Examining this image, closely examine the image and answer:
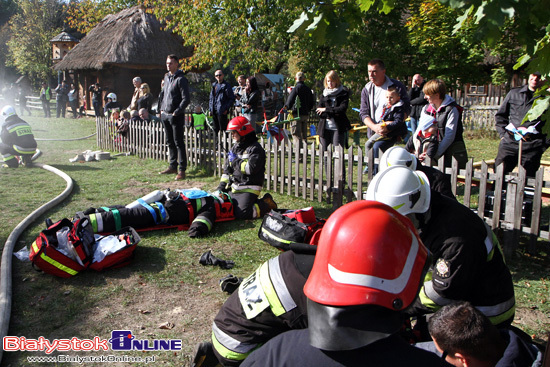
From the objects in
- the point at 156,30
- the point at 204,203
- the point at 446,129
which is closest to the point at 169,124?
the point at 204,203

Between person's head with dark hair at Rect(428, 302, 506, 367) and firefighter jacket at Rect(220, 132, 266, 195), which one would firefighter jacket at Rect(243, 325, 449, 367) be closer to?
person's head with dark hair at Rect(428, 302, 506, 367)

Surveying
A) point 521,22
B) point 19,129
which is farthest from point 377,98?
point 19,129

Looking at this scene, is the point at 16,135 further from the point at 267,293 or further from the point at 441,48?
the point at 441,48

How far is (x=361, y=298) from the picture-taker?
129 cm

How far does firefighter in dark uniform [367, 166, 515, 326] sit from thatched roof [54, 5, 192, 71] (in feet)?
70.6

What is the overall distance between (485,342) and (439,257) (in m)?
0.55

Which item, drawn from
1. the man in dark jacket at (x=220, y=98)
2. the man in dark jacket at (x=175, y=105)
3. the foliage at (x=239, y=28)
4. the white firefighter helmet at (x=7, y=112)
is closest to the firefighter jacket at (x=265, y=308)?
the man in dark jacket at (x=175, y=105)

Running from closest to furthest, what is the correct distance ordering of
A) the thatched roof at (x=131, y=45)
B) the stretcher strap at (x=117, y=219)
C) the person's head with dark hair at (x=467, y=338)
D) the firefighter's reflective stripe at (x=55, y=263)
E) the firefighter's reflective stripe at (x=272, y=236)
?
the person's head with dark hair at (x=467, y=338)
the firefighter's reflective stripe at (x=55, y=263)
the firefighter's reflective stripe at (x=272, y=236)
the stretcher strap at (x=117, y=219)
the thatched roof at (x=131, y=45)

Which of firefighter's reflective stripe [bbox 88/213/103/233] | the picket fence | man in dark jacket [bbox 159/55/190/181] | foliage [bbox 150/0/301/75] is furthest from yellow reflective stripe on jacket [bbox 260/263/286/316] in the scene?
foliage [bbox 150/0/301/75]

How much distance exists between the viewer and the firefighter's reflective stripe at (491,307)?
277 cm

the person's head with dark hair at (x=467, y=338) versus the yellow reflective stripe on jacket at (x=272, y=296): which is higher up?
the yellow reflective stripe on jacket at (x=272, y=296)

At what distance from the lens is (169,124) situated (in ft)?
30.9

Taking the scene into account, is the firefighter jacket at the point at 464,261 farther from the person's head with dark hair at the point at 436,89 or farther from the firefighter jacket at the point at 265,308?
the person's head with dark hair at the point at 436,89

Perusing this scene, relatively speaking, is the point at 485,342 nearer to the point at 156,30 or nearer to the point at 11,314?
the point at 11,314
